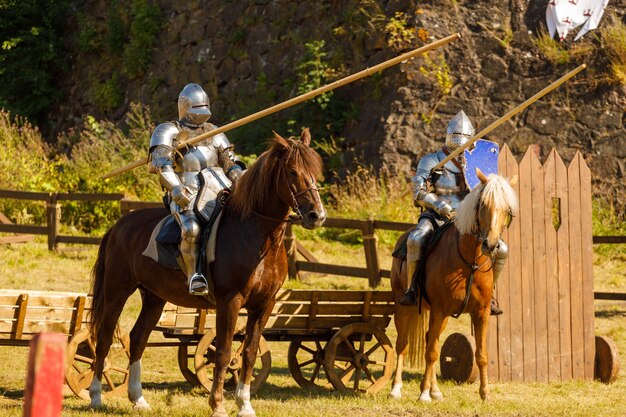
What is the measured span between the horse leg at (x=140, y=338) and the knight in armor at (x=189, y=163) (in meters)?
0.93

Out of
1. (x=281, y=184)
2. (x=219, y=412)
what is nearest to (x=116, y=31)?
(x=281, y=184)

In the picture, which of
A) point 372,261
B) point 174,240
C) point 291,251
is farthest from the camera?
point 291,251

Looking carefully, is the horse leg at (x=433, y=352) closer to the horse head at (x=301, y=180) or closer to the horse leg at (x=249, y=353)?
the horse leg at (x=249, y=353)

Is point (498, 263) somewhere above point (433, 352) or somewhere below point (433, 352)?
above

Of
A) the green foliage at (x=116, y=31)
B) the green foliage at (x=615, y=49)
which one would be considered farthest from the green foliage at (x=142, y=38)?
the green foliage at (x=615, y=49)

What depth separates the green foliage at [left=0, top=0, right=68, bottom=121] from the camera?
2430cm

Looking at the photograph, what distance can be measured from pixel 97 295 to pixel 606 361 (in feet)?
17.6

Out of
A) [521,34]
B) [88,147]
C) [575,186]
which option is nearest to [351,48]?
[521,34]

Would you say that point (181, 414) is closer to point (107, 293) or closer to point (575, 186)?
point (107, 293)

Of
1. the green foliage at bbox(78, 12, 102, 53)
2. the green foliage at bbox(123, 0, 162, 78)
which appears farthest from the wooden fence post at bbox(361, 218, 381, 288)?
the green foliage at bbox(78, 12, 102, 53)

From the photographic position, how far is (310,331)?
31.5 feet

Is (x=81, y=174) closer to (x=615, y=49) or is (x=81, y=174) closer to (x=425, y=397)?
(x=615, y=49)

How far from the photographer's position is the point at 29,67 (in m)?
24.6

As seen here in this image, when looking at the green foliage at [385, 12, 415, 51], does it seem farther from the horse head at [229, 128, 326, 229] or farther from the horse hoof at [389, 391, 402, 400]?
the horse head at [229, 128, 326, 229]
